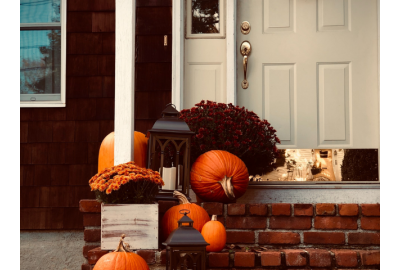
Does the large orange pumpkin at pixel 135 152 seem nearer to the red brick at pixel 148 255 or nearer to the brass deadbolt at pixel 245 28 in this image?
the red brick at pixel 148 255

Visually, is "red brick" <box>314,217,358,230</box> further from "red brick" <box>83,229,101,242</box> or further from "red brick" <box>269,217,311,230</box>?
"red brick" <box>83,229,101,242</box>

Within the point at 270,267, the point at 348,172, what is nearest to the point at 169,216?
the point at 270,267

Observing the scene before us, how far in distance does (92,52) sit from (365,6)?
86.2 inches

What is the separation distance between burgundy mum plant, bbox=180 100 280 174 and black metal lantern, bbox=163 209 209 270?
0.81 m

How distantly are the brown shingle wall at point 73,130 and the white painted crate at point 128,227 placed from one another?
129 cm

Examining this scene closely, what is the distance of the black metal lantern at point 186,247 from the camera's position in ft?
5.97

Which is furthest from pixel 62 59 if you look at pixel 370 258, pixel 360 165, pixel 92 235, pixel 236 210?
pixel 370 258

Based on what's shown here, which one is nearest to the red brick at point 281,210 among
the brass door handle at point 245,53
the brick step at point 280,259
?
the brick step at point 280,259

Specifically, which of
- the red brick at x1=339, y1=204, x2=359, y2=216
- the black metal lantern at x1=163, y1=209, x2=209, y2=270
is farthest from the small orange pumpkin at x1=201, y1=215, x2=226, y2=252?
the red brick at x1=339, y1=204, x2=359, y2=216

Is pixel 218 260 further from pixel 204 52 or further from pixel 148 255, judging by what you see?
pixel 204 52

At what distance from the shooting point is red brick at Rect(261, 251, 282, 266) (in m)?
2.04

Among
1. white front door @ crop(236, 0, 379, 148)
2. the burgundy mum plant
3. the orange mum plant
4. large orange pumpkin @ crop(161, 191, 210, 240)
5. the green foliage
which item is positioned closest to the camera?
the orange mum plant

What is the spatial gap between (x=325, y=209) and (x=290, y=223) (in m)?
0.20

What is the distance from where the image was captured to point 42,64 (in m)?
3.45
